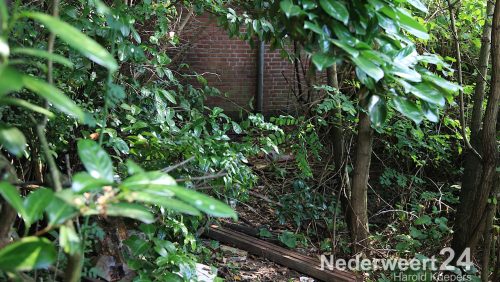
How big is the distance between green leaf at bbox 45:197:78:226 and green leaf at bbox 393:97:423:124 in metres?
0.96

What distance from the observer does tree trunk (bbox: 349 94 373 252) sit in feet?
16.1

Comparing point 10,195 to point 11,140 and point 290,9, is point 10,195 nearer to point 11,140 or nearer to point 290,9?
point 11,140

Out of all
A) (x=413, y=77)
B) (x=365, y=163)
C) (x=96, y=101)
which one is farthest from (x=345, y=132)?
(x=413, y=77)

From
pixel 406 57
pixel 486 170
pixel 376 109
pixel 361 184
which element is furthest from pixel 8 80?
pixel 361 184

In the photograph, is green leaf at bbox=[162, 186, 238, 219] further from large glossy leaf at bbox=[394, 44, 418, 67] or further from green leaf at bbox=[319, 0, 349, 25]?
large glossy leaf at bbox=[394, 44, 418, 67]

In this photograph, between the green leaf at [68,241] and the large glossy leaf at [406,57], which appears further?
the large glossy leaf at [406,57]

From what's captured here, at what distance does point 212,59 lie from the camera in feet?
34.8

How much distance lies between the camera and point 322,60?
146 centimetres

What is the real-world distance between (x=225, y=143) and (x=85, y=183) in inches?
104

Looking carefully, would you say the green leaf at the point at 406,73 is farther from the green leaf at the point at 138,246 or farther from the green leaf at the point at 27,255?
the green leaf at the point at 138,246

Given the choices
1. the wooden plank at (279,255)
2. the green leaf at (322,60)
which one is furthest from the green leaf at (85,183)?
the wooden plank at (279,255)

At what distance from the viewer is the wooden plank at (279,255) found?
14.5ft

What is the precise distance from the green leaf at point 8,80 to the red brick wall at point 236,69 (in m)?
9.43

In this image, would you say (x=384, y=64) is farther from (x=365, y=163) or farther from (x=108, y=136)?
(x=365, y=163)
